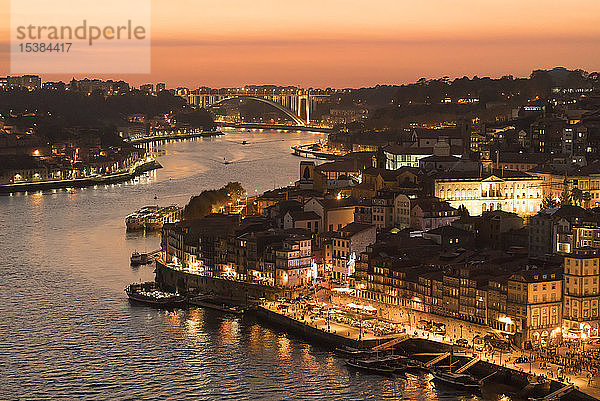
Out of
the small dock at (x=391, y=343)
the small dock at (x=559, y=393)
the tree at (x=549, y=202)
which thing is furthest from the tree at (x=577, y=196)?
the small dock at (x=559, y=393)

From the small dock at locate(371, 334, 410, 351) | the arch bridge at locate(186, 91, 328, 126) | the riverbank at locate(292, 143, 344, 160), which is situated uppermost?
the arch bridge at locate(186, 91, 328, 126)

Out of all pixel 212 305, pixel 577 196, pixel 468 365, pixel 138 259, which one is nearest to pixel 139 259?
pixel 138 259

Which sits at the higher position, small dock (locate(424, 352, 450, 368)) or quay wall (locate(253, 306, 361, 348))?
quay wall (locate(253, 306, 361, 348))

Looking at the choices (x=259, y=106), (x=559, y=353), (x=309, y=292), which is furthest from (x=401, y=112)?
(x=259, y=106)

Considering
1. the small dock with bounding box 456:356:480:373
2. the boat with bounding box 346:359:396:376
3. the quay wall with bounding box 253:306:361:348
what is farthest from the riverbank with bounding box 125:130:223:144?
the small dock with bounding box 456:356:480:373

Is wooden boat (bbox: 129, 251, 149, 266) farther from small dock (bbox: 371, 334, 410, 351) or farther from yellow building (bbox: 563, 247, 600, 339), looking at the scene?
yellow building (bbox: 563, 247, 600, 339)

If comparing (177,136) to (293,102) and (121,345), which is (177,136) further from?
(121,345)

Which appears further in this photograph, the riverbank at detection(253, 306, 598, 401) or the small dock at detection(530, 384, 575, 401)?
the riverbank at detection(253, 306, 598, 401)

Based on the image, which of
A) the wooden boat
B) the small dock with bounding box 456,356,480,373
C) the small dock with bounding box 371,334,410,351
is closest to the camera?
the small dock with bounding box 456,356,480,373
